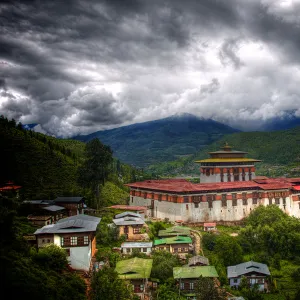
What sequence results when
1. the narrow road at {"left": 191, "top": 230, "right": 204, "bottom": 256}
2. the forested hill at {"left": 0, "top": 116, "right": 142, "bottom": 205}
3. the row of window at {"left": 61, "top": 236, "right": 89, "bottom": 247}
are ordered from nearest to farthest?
the row of window at {"left": 61, "top": 236, "right": 89, "bottom": 247}
the narrow road at {"left": 191, "top": 230, "right": 204, "bottom": 256}
the forested hill at {"left": 0, "top": 116, "right": 142, "bottom": 205}

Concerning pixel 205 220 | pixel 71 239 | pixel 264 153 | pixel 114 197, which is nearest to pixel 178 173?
pixel 264 153

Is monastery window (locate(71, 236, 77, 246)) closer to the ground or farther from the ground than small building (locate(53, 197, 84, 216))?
closer to the ground

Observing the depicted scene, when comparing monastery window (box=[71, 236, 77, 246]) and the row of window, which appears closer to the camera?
the row of window

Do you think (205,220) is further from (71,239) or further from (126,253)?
(71,239)

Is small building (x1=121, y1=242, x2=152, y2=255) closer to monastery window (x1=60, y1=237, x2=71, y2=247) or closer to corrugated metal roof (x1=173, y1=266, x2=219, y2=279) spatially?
corrugated metal roof (x1=173, y1=266, x2=219, y2=279)

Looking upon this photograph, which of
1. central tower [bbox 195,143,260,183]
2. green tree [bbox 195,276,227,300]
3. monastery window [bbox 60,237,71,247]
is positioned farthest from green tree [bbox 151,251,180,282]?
central tower [bbox 195,143,260,183]

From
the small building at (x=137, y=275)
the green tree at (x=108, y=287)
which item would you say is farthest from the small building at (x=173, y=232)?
Answer: the green tree at (x=108, y=287)

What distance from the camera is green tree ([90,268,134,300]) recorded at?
2956 cm

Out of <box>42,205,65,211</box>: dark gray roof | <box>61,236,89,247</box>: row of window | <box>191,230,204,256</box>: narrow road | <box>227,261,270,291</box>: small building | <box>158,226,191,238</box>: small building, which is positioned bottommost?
<box>227,261,270,291</box>: small building

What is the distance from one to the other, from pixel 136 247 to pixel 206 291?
10444mm

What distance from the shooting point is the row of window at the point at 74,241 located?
1362 inches

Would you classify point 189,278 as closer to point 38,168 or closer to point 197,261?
point 197,261

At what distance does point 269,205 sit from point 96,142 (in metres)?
28.6

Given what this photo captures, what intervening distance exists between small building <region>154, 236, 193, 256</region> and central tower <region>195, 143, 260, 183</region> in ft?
83.8
